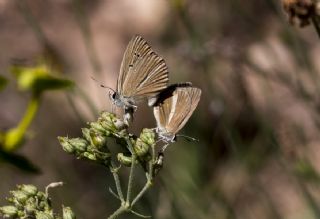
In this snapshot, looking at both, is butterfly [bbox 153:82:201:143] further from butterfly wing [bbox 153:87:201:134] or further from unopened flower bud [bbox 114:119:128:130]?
unopened flower bud [bbox 114:119:128:130]

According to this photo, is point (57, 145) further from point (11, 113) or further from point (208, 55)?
point (208, 55)

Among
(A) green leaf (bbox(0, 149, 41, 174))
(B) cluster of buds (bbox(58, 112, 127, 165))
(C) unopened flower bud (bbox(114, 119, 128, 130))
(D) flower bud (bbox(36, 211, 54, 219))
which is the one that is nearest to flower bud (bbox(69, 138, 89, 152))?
(B) cluster of buds (bbox(58, 112, 127, 165))

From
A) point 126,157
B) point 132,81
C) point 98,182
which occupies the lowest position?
point 98,182

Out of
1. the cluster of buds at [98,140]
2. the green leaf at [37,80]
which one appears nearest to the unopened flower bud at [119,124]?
the cluster of buds at [98,140]

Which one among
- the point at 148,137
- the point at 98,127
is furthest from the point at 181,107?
the point at 98,127

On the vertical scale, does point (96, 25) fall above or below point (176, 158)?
above

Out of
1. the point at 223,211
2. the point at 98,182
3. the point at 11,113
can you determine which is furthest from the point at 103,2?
the point at 223,211

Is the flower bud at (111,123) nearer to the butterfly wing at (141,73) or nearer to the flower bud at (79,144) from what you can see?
the flower bud at (79,144)
